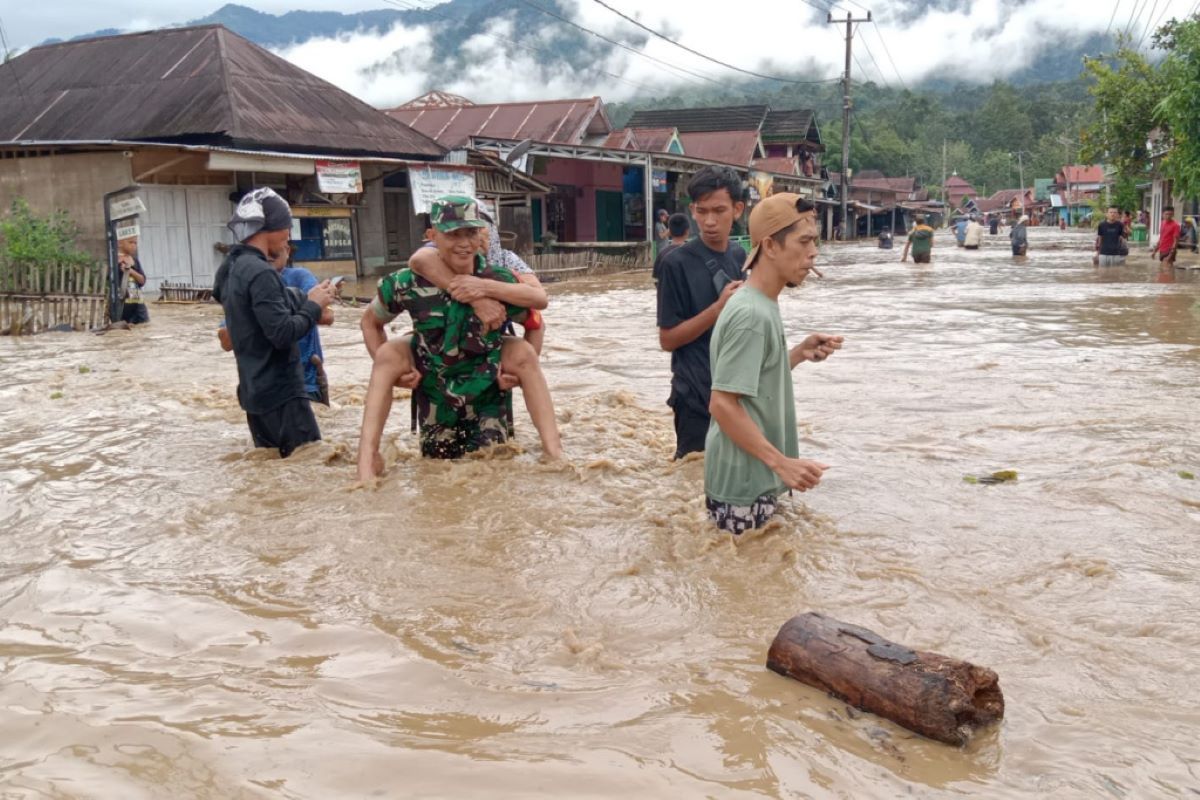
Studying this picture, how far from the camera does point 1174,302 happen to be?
1572 centimetres

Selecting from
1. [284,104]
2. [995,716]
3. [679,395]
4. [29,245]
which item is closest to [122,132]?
[284,104]

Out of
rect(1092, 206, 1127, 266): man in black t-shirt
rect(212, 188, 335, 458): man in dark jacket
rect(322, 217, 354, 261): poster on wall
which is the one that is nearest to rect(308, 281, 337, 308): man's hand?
rect(212, 188, 335, 458): man in dark jacket

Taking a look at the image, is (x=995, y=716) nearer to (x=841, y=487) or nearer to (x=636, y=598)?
(x=636, y=598)

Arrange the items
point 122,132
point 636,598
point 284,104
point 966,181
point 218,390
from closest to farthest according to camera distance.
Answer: point 636,598 → point 218,390 → point 122,132 → point 284,104 → point 966,181

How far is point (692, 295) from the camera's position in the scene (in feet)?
16.0

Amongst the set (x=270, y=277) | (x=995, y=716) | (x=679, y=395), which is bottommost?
(x=995, y=716)

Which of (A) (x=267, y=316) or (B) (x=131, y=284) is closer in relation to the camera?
(A) (x=267, y=316)

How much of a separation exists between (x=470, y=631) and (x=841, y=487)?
8.84 feet

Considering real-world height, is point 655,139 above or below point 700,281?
above

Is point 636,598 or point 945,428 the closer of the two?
point 636,598

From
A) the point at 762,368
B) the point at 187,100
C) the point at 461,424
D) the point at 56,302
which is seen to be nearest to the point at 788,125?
the point at 187,100

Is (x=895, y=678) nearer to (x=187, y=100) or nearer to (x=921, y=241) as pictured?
(x=187, y=100)

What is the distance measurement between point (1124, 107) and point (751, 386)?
27.4 m

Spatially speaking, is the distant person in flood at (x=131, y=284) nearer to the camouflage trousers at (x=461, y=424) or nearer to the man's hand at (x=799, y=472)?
the camouflage trousers at (x=461, y=424)
